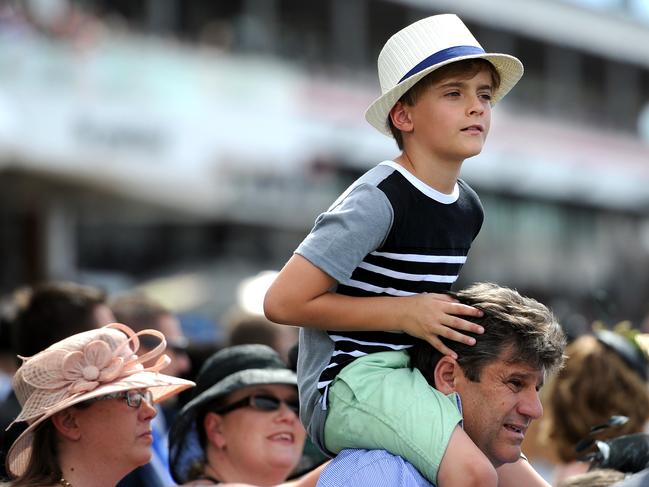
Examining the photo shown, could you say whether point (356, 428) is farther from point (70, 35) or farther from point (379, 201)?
point (70, 35)

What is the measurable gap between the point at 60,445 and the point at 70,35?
15.9 m

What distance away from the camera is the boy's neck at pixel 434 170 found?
3.33 m

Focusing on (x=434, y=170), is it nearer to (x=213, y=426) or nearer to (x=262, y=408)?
(x=262, y=408)

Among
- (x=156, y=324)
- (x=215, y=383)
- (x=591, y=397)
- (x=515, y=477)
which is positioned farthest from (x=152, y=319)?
(x=515, y=477)

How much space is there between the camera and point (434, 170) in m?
3.33

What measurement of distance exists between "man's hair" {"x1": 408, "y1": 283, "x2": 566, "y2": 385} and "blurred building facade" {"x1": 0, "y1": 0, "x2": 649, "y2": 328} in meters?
2.26

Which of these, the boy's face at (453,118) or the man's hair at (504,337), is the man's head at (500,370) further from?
the boy's face at (453,118)

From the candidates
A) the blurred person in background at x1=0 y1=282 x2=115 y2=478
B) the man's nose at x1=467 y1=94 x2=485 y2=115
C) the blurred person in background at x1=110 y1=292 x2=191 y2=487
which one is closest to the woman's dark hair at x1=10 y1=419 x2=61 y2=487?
the man's nose at x1=467 y1=94 x2=485 y2=115

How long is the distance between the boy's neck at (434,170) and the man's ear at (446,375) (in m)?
0.47

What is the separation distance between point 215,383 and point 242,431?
22 cm

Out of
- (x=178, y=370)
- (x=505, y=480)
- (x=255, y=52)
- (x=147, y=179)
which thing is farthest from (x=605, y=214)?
(x=505, y=480)

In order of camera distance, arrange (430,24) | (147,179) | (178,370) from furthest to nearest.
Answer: (147,179), (178,370), (430,24)

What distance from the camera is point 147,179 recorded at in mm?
20094

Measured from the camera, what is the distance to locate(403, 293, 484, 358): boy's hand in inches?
123
